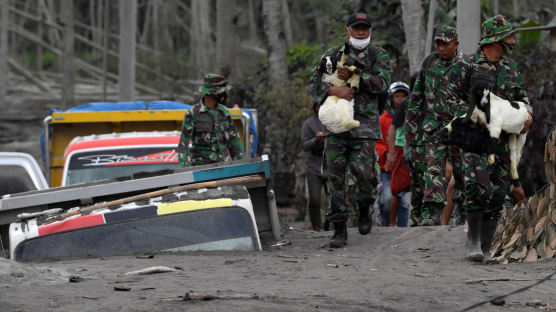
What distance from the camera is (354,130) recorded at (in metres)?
9.44

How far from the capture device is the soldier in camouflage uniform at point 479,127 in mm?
8062

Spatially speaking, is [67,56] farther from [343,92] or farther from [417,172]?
[343,92]

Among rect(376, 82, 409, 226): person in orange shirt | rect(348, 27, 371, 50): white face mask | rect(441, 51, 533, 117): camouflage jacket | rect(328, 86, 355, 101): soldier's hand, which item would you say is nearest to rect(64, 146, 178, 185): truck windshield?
rect(376, 82, 409, 226): person in orange shirt

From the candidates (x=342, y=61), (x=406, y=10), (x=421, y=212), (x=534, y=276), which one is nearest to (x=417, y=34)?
(x=406, y=10)

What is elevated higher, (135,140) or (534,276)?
(135,140)

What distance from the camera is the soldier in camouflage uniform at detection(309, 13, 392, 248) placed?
9.49 m

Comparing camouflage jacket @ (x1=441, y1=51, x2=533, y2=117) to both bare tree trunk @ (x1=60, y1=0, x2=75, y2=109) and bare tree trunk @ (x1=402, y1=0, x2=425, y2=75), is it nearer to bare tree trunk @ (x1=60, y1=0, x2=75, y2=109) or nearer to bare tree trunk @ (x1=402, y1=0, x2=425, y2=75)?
bare tree trunk @ (x1=402, y1=0, x2=425, y2=75)

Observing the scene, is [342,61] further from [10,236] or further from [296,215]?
[296,215]

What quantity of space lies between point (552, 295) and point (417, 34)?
37.1 ft

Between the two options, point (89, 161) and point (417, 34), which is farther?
point (417, 34)

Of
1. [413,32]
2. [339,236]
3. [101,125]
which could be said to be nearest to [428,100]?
[339,236]

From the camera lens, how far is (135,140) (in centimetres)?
1212

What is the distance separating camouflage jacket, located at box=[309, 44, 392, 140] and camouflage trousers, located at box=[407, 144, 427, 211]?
1.67 m

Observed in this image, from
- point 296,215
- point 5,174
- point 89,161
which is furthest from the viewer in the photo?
point 296,215
